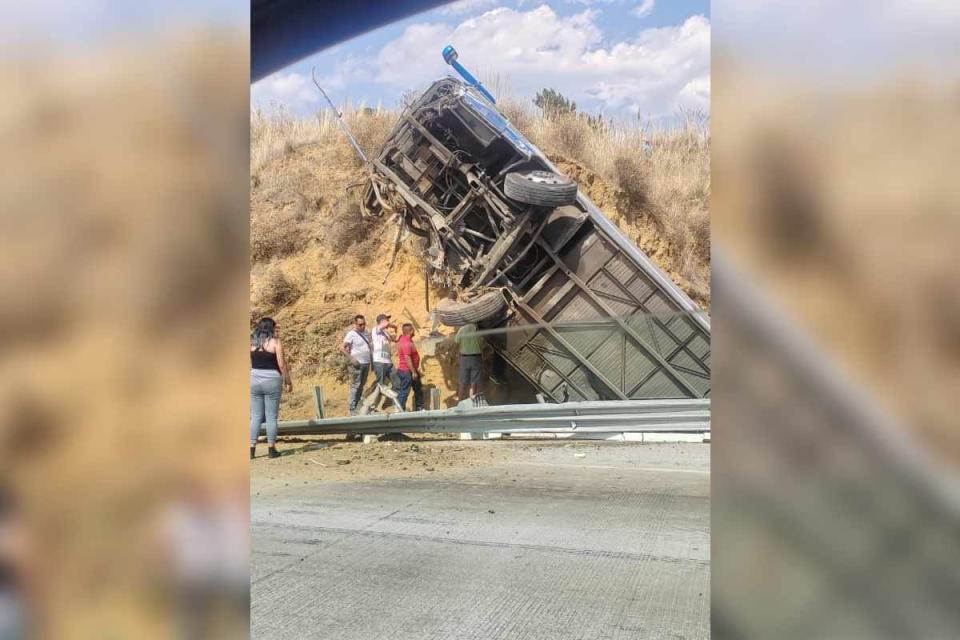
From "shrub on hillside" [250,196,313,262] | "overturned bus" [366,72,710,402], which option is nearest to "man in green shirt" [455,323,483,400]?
"overturned bus" [366,72,710,402]

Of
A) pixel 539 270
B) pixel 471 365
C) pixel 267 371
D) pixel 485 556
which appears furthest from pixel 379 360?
pixel 485 556

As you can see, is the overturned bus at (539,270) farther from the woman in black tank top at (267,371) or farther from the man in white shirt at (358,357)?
the woman in black tank top at (267,371)

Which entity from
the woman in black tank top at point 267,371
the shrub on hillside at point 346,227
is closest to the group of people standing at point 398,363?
the woman in black tank top at point 267,371

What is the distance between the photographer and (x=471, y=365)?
37.5ft

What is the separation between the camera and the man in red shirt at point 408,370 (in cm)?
1105

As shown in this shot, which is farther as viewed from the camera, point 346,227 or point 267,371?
point 346,227

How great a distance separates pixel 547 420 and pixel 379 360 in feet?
9.72
